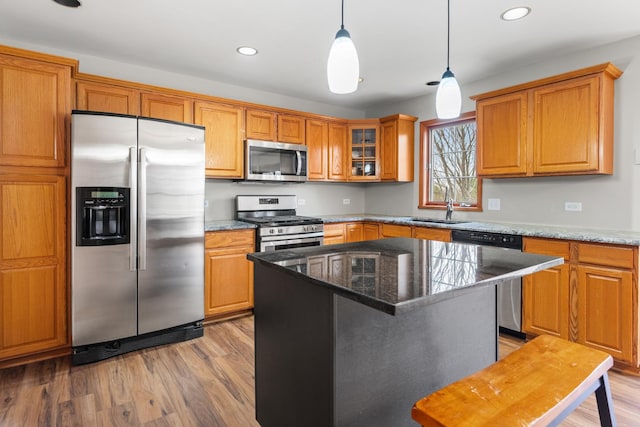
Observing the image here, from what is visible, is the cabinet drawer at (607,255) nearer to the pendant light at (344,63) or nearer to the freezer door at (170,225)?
the pendant light at (344,63)

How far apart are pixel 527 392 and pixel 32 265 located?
3.05 metres

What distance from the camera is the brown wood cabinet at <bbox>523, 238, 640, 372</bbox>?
2359 millimetres

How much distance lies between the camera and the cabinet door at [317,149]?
4359 mm

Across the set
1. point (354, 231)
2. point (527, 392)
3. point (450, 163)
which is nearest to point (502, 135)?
point (450, 163)

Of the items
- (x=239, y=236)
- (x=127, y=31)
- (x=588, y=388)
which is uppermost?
(x=127, y=31)

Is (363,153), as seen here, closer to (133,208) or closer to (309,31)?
(309,31)

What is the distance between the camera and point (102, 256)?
260 centimetres

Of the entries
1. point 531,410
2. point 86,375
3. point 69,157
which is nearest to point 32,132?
point 69,157

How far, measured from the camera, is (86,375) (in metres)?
2.41

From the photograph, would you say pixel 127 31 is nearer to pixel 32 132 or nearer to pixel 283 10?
pixel 32 132

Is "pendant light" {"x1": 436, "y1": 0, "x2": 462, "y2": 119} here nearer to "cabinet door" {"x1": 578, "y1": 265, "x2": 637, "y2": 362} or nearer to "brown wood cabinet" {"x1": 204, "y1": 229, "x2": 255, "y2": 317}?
"cabinet door" {"x1": 578, "y1": 265, "x2": 637, "y2": 362}

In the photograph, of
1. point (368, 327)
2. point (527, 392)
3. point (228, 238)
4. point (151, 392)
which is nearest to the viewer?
point (527, 392)

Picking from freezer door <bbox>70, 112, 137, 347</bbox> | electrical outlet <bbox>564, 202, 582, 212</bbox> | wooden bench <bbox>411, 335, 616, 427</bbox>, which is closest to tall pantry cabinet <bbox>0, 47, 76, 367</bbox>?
freezer door <bbox>70, 112, 137, 347</bbox>

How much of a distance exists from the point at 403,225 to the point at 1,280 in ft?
11.3
